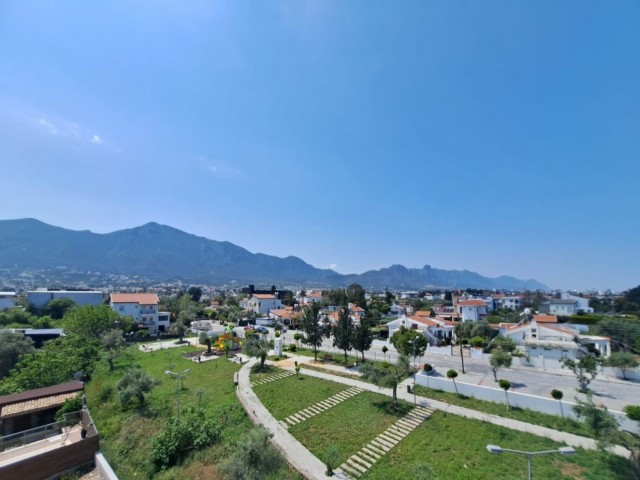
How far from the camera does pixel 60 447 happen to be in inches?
604

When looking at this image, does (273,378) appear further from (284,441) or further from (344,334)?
(284,441)

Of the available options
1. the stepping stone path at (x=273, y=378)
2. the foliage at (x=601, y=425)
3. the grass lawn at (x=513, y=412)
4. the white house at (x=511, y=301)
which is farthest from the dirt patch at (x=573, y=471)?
the white house at (x=511, y=301)

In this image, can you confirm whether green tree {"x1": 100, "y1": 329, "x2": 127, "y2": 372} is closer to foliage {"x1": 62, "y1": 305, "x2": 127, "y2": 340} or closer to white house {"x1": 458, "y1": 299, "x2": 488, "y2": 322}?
foliage {"x1": 62, "y1": 305, "x2": 127, "y2": 340}

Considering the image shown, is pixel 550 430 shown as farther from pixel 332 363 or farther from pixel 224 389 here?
pixel 224 389

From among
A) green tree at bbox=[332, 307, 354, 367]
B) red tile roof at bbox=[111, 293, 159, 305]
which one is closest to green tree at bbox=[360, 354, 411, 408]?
green tree at bbox=[332, 307, 354, 367]

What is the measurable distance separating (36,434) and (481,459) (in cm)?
2328

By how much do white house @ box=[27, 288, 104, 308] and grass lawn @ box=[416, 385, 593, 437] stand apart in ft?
265

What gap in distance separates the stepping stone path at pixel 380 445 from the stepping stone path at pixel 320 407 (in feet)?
16.1

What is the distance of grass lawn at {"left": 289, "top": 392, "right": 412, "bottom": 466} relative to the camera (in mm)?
16406

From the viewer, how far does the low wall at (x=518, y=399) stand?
18.1 metres

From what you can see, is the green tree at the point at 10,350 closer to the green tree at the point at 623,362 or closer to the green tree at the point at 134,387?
the green tree at the point at 134,387

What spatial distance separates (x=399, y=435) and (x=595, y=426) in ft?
31.8

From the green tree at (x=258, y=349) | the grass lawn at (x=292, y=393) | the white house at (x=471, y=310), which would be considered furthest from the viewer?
the white house at (x=471, y=310)

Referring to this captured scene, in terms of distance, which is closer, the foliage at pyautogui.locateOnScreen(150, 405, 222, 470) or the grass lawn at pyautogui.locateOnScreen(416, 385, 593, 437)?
the foliage at pyautogui.locateOnScreen(150, 405, 222, 470)
